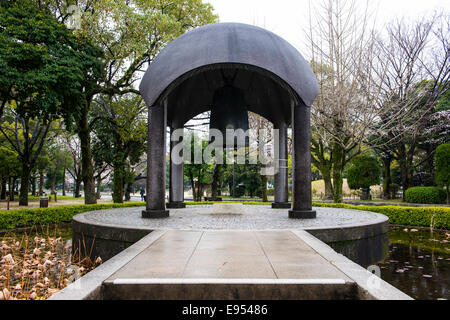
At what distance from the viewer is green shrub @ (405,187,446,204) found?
78.6 feet

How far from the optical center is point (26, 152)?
1000 inches

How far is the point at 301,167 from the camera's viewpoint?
29.0ft

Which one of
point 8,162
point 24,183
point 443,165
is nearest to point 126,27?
point 24,183

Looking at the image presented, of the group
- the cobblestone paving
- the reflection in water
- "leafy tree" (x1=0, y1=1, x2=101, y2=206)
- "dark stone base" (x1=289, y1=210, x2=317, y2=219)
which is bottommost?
the reflection in water

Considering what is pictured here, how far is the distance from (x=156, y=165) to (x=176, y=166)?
137 inches

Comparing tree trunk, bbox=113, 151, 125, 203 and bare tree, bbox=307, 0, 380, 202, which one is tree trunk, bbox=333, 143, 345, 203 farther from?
tree trunk, bbox=113, 151, 125, 203

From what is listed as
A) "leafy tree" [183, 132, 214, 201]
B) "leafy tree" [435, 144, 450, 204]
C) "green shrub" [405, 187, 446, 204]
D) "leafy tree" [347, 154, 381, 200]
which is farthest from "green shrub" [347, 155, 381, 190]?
"leafy tree" [183, 132, 214, 201]

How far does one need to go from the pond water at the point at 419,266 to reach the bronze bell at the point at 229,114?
5.46 metres

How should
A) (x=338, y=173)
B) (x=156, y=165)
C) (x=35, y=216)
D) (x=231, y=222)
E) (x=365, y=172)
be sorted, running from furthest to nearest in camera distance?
1. (x=365, y=172)
2. (x=338, y=173)
3. (x=35, y=216)
4. (x=156, y=165)
5. (x=231, y=222)

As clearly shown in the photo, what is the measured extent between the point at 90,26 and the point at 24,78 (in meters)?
5.27

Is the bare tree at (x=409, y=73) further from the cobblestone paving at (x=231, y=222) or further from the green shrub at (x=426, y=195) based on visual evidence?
the cobblestone paving at (x=231, y=222)

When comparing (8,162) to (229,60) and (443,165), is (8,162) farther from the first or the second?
(443,165)

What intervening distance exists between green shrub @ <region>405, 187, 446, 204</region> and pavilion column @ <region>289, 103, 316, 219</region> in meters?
20.3
